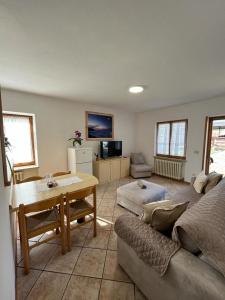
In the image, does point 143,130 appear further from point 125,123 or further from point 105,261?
point 105,261

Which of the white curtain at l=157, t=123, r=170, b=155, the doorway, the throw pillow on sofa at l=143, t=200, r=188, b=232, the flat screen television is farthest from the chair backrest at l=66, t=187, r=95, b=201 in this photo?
the white curtain at l=157, t=123, r=170, b=155

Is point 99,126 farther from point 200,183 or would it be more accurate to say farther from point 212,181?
point 212,181

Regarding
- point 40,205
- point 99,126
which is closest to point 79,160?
point 99,126

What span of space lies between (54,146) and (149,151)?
3.32 meters

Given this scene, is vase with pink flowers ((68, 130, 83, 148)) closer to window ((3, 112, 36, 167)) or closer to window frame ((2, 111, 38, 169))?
window frame ((2, 111, 38, 169))

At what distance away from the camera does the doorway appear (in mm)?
3521

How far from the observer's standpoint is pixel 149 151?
17.0 feet

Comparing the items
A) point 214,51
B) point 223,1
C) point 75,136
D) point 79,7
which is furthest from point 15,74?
point 214,51

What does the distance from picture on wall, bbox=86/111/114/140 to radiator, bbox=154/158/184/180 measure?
1.92m

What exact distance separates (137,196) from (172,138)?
281cm

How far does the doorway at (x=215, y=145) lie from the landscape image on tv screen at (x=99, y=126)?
2.85 m

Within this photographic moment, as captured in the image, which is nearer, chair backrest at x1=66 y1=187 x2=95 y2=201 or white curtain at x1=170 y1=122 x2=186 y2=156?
chair backrest at x1=66 y1=187 x2=95 y2=201

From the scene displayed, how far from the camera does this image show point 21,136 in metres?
3.25

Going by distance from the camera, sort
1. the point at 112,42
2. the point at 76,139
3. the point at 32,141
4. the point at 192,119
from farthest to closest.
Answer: the point at 192,119, the point at 76,139, the point at 32,141, the point at 112,42
